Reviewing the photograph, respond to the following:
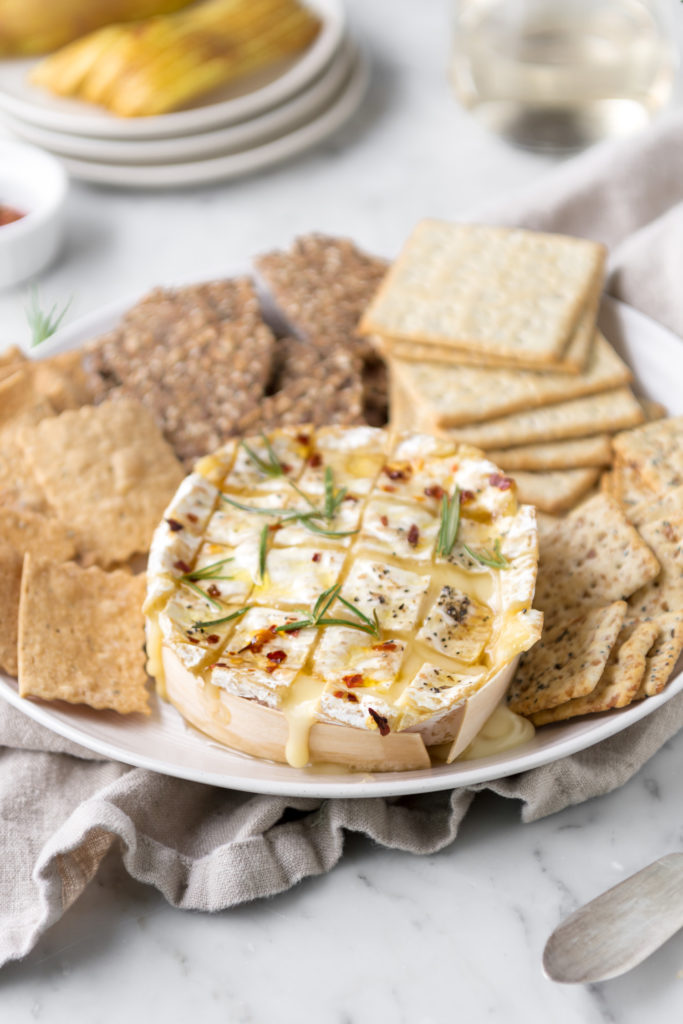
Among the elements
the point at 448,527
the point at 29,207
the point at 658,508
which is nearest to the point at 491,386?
the point at 658,508

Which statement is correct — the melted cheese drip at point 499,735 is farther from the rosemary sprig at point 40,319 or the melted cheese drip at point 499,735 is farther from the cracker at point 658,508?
the rosemary sprig at point 40,319

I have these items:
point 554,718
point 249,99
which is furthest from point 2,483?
point 249,99

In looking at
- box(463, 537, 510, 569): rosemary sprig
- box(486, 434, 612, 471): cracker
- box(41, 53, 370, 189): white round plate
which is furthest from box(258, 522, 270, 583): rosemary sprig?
box(41, 53, 370, 189): white round plate

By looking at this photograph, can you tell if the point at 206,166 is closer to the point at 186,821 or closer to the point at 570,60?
the point at 570,60

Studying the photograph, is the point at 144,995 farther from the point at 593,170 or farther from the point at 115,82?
the point at 115,82

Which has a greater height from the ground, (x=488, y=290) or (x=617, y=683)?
(x=488, y=290)

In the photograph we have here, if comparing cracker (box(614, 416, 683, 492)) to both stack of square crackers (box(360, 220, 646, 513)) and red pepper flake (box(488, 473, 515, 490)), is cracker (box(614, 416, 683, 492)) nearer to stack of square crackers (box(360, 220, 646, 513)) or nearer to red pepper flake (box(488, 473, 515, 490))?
stack of square crackers (box(360, 220, 646, 513))
